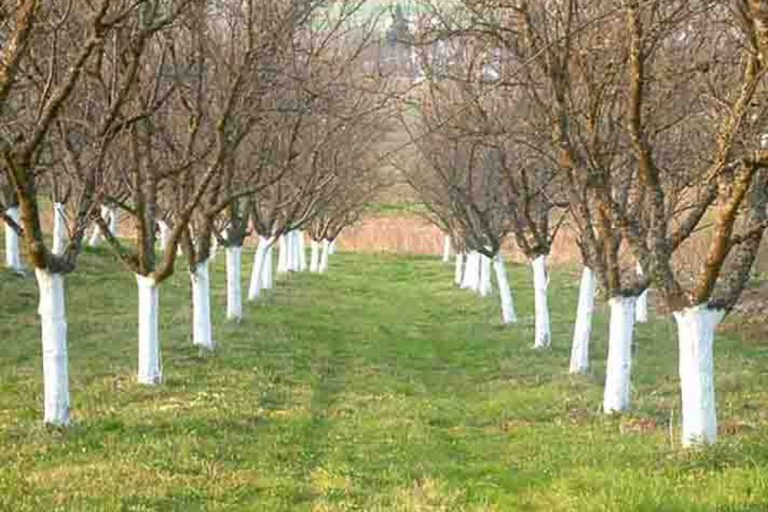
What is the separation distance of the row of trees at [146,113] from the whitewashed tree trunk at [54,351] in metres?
0.02

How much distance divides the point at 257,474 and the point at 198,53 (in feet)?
28.9

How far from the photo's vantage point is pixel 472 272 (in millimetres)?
45406

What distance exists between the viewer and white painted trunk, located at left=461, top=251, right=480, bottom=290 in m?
43.8

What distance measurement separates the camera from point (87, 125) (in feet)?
53.2

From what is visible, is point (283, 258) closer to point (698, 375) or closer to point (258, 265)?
point (258, 265)

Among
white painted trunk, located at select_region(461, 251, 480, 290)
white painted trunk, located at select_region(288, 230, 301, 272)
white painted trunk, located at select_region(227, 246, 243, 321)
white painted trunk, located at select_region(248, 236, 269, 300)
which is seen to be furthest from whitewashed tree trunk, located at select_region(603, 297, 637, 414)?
white painted trunk, located at select_region(288, 230, 301, 272)

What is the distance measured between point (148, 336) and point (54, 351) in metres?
3.91

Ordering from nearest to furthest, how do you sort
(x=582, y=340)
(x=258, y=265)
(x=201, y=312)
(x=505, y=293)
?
1. (x=582, y=340)
2. (x=201, y=312)
3. (x=505, y=293)
4. (x=258, y=265)

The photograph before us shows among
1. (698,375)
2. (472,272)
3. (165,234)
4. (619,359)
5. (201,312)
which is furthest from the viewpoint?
(472,272)

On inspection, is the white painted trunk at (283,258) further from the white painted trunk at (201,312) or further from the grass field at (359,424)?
the white painted trunk at (201,312)

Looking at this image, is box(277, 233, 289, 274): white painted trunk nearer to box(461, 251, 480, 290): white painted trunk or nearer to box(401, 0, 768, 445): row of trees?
box(461, 251, 480, 290): white painted trunk

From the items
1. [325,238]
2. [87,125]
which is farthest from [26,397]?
[325,238]

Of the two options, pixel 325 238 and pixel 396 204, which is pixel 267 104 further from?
pixel 396 204

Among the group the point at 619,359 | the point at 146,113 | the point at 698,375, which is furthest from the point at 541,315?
the point at 698,375
